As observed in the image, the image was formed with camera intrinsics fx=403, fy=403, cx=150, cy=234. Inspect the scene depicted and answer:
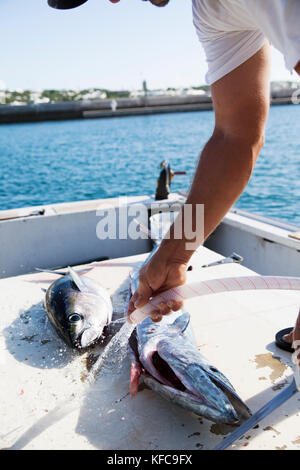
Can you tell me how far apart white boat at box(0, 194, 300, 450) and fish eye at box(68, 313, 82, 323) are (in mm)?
146

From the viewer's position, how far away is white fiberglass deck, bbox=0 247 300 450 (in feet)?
5.02

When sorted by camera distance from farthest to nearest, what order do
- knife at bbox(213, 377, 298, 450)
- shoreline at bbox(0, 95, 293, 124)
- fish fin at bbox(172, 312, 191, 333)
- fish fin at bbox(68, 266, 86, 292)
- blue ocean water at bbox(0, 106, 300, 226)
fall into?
1. shoreline at bbox(0, 95, 293, 124)
2. blue ocean water at bbox(0, 106, 300, 226)
3. fish fin at bbox(68, 266, 86, 292)
4. fish fin at bbox(172, 312, 191, 333)
5. knife at bbox(213, 377, 298, 450)

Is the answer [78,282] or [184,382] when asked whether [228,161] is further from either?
[78,282]

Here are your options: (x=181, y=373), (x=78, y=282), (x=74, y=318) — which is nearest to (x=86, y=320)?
(x=74, y=318)

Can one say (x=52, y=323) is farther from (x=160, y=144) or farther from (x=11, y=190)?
(x=160, y=144)

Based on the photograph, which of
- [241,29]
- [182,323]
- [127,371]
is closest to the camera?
[241,29]

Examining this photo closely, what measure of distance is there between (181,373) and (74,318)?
0.82 meters

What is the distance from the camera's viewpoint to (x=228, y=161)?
4.83 ft

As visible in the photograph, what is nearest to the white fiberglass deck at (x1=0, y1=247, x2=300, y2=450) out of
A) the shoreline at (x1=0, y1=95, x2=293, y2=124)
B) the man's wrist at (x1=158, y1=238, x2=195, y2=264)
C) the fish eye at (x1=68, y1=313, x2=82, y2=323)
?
the fish eye at (x1=68, y1=313, x2=82, y2=323)

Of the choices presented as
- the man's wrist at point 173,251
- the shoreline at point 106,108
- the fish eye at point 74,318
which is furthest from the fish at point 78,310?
the shoreline at point 106,108

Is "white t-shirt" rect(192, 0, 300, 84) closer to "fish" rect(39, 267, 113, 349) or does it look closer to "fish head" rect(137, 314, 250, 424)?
"fish head" rect(137, 314, 250, 424)

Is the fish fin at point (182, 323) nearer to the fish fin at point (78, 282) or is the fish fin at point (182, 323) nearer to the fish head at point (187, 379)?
the fish head at point (187, 379)

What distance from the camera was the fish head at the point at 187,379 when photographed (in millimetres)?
1492

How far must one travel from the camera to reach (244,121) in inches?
58.0
